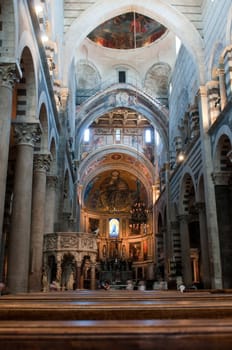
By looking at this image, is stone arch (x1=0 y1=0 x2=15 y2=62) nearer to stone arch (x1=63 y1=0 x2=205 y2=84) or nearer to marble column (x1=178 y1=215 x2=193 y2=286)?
stone arch (x1=63 y1=0 x2=205 y2=84)

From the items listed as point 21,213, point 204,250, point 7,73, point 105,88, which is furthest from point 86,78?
point 7,73

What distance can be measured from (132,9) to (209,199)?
10104 mm

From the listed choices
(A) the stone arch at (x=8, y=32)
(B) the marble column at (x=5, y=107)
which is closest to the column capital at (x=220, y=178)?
(B) the marble column at (x=5, y=107)

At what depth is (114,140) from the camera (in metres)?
34.3

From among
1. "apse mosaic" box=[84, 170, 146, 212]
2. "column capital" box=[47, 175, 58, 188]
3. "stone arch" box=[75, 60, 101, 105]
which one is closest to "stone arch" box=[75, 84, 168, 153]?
"stone arch" box=[75, 60, 101, 105]

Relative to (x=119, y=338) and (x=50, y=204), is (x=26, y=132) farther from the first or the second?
(x=119, y=338)

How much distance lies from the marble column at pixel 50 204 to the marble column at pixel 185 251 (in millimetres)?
8351

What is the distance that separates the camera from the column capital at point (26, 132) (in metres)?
10.6

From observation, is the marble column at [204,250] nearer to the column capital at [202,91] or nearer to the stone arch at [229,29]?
the column capital at [202,91]

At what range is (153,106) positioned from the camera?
1049 inches

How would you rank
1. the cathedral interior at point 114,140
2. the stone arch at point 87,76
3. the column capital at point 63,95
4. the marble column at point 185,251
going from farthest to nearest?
the stone arch at point 87,76
the marble column at point 185,251
the column capital at point 63,95
the cathedral interior at point 114,140

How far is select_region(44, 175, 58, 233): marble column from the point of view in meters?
14.9

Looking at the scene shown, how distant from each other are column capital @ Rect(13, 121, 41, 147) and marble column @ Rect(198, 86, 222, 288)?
25.1 feet

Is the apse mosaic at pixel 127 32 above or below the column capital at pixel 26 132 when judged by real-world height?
above
